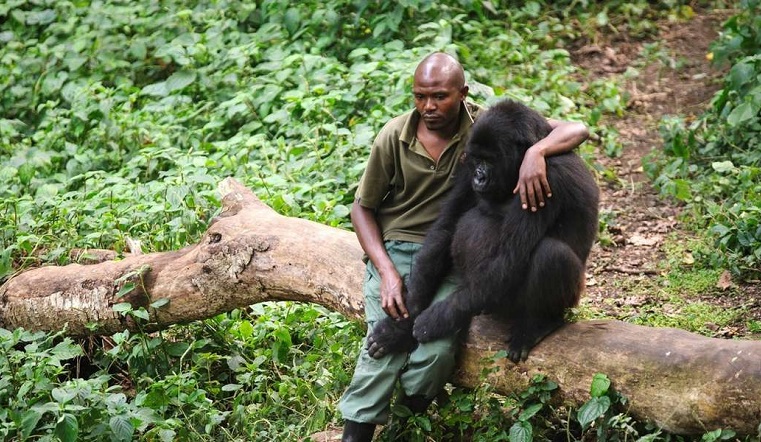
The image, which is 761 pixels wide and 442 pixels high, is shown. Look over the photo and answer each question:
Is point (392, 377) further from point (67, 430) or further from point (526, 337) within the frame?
point (67, 430)

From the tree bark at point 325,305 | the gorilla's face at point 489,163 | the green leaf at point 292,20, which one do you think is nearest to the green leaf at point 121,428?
the tree bark at point 325,305

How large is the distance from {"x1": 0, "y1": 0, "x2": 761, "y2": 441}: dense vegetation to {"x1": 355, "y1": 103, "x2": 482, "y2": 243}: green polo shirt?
2.94ft

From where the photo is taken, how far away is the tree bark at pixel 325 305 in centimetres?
402

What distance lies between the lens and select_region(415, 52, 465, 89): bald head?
4633 mm

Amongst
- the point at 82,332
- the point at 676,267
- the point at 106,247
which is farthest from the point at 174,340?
the point at 676,267

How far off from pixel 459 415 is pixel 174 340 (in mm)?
2143

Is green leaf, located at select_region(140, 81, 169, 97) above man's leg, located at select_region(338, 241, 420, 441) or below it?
below

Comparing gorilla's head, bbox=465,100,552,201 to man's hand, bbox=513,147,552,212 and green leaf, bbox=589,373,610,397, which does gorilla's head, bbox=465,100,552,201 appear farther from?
green leaf, bbox=589,373,610,397

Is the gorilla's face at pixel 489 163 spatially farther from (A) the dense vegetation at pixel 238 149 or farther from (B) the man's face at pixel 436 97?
(A) the dense vegetation at pixel 238 149

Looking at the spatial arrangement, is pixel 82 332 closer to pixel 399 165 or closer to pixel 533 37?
pixel 399 165

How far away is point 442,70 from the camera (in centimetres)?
463

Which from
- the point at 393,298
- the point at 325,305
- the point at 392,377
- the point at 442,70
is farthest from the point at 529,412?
the point at 442,70

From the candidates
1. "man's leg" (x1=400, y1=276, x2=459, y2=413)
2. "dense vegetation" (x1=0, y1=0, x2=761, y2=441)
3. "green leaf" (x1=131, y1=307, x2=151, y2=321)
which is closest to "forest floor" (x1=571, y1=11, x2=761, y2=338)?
"dense vegetation" (x1=0, y1=0, x2=761, y2=441)

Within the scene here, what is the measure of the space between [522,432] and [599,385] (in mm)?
432
